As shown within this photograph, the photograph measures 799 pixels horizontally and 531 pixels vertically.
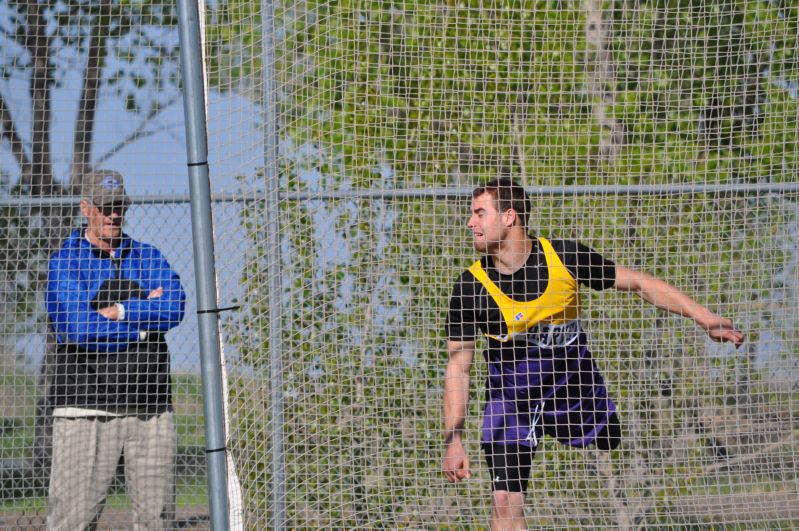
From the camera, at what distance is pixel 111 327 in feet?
13.4

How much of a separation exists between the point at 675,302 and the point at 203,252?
6.19 ft

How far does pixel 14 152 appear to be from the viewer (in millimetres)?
5406

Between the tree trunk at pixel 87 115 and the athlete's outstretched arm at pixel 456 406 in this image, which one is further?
the tree trunk at pixel 87 115

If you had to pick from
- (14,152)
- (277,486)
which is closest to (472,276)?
(277,486)

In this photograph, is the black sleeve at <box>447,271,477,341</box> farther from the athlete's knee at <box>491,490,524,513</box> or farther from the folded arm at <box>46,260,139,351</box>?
the folded arm at <box>46,260,139,351</box>

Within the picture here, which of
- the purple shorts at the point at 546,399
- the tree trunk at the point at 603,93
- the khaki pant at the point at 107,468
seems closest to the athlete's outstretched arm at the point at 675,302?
the purple shorts at the point at 546,399

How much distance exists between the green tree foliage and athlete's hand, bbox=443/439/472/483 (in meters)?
0.65

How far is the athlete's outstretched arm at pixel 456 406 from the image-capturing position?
3.61 metres

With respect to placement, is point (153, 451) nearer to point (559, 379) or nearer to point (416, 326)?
point (416, 326)

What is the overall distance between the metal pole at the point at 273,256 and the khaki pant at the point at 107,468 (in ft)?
2.04

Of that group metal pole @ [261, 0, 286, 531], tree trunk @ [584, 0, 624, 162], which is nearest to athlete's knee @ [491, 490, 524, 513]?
metal pole @ [261, 0, 286, 531]

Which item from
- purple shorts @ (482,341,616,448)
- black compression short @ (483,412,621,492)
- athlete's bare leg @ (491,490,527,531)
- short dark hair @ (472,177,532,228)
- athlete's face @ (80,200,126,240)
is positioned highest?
short dark hair @ (472,177,532,228)

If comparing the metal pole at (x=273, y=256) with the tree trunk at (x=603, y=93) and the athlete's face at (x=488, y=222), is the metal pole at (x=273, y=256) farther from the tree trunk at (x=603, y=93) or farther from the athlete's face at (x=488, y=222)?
the tree trunk at (x=603, y=93)

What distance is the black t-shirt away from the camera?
372 centimetres
